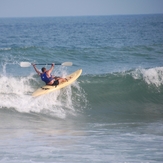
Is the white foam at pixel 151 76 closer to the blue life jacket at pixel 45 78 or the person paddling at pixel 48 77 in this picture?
the person paddling at pixel 48 77

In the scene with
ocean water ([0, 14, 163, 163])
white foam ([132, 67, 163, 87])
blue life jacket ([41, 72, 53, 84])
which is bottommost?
ocean water ([0, 14, 163, 163])

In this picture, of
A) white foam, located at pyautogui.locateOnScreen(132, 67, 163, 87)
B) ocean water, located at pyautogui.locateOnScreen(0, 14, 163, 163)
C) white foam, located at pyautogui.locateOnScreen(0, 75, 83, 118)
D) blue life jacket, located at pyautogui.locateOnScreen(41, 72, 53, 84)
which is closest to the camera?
ocean water, located at pyautogui.locateOnScreen(0, 14, 163, 163)

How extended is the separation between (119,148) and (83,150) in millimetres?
780

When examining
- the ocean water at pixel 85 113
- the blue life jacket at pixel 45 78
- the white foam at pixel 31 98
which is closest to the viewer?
the ocean water at pixel 85 113

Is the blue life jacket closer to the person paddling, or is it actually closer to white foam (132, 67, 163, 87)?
the person paddling

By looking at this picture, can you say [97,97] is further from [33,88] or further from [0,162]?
[0,162]

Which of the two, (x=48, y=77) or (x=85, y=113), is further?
(x=85, y=113)

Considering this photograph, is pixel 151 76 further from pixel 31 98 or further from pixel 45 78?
pixel 45 78

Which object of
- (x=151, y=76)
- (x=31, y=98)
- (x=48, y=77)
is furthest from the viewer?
(x=151, y=76)

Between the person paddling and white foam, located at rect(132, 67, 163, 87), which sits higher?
the person paddling

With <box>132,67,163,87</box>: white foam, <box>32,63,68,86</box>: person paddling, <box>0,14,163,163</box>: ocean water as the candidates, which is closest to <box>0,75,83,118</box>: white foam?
<box>0,14,163,163</box>: ocean water

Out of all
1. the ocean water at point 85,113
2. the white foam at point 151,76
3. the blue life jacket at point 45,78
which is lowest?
the ocean water at point 85,113

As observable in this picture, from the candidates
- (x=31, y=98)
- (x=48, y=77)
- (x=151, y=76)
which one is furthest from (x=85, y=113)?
(x=151, y=76)

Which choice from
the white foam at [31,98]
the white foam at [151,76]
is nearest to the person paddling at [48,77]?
the white foam at [31,98]
